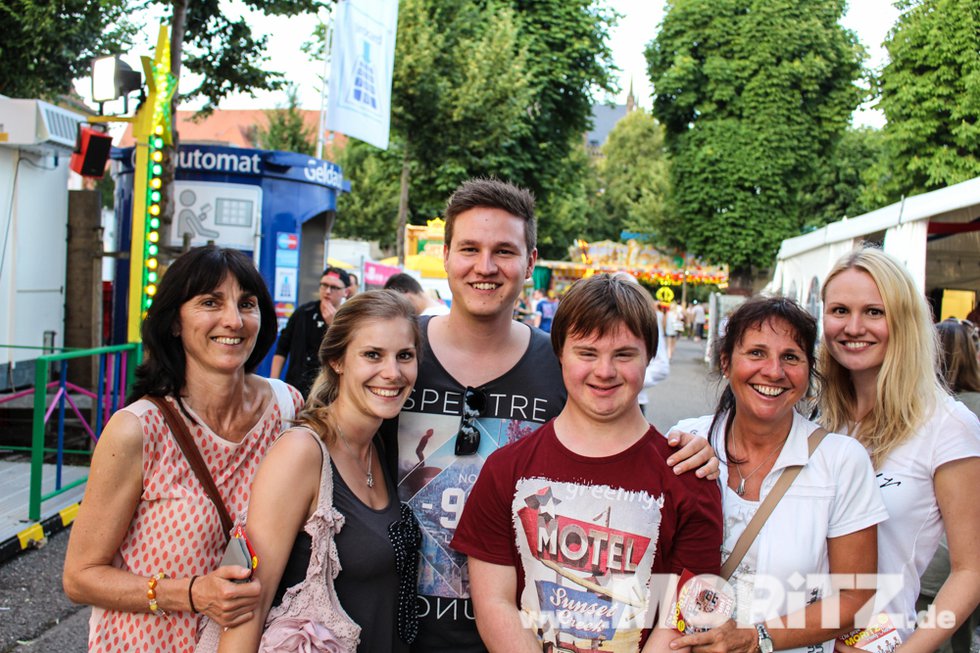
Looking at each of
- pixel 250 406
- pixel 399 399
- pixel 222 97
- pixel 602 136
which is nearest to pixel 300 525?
pixel 399 399

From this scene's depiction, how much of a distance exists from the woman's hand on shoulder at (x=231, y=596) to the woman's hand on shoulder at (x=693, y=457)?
3.57ft

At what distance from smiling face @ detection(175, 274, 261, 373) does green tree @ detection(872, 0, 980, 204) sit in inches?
837

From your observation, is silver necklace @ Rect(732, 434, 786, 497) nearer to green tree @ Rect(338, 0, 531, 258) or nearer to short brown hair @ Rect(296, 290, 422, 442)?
short brown hair @ Rect(296, 290, 422, 442)

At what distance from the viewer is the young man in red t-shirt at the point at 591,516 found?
2.11 m

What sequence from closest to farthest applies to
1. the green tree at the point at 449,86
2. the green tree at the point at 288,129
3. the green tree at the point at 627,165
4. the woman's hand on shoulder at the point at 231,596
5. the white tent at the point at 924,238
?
the woman's hand on shoulder at the point at 231,596, the white tent at the point at 924,238, the green tree at the point at 449,86, the green tree at the point at 288,129, the green tree at the point at 627,165

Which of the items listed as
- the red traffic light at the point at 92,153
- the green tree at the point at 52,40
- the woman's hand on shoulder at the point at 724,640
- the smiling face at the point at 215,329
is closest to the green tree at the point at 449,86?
the green tree at the point at 52,40

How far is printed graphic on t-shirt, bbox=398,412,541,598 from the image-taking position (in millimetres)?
2443

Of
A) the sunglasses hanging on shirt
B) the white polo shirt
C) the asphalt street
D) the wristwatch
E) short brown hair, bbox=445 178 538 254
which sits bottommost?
the asphalt street

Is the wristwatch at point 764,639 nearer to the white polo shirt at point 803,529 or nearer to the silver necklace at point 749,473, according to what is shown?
the white polo shirt at point 803,529

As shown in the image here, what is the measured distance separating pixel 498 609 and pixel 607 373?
0.67 m

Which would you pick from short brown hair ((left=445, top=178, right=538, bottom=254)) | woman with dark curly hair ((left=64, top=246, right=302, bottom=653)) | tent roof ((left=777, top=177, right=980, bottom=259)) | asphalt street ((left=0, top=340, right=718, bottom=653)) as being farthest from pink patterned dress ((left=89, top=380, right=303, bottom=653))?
tent roof ((left=777, top=177, right=980, bottom=259))

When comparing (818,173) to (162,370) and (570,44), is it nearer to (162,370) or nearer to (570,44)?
(570,44)

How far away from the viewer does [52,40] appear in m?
11.3

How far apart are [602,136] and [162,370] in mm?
99720
